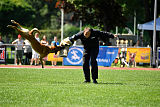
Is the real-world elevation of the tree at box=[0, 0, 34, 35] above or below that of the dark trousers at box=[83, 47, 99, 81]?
Answer: above

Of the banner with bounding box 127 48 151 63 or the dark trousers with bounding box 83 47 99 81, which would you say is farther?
the banner with bounding box 127 48 151 63

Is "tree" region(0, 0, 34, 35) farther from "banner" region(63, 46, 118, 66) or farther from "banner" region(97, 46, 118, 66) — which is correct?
"banner" region(97, 46, 118, 66)

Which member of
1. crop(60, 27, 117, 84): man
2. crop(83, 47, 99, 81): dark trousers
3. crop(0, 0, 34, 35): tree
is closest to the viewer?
crop(60, 27, 117, 84): man

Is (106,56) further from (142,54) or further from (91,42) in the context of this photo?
(91,42)

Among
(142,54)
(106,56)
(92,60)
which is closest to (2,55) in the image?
(106,56)

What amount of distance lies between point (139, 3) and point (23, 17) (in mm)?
24050

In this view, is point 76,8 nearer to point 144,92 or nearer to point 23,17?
point 23,17

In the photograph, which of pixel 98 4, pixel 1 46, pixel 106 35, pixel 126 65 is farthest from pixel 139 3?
pixel 106 35

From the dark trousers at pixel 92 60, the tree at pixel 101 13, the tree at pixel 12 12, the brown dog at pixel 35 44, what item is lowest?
the dark trousers at pixel 92 60

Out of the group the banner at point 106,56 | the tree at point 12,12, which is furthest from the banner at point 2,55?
the tree at point 12,12

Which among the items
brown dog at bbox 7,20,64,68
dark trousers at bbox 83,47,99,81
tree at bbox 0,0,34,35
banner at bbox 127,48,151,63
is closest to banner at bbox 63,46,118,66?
banner at bbox 127,48,151,63

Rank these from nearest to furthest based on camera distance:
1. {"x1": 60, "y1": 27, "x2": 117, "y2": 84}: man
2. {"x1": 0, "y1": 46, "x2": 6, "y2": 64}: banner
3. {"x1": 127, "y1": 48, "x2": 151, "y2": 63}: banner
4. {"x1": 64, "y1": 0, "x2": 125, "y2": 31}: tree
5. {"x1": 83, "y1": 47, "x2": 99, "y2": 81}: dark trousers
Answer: {"x1": 60, "y1": 27, "x2": 117, "y2": 84}: man, {"x1": 83, "y1": 47, "x2": 99, "y2": 81}: dark trousers, {"x1": 0, "y1": 46, "x2": 6, "y2": 64}: banner, {"x1": 127, "y1": 48, "x2": 151, "y2": 63}: banner, {"x1": 64, "y1": 0, "x2": 125, "y2": 31}: tree

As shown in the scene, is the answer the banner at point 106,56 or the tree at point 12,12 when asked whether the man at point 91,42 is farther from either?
the tree at point 12,12

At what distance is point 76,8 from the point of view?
112ft
